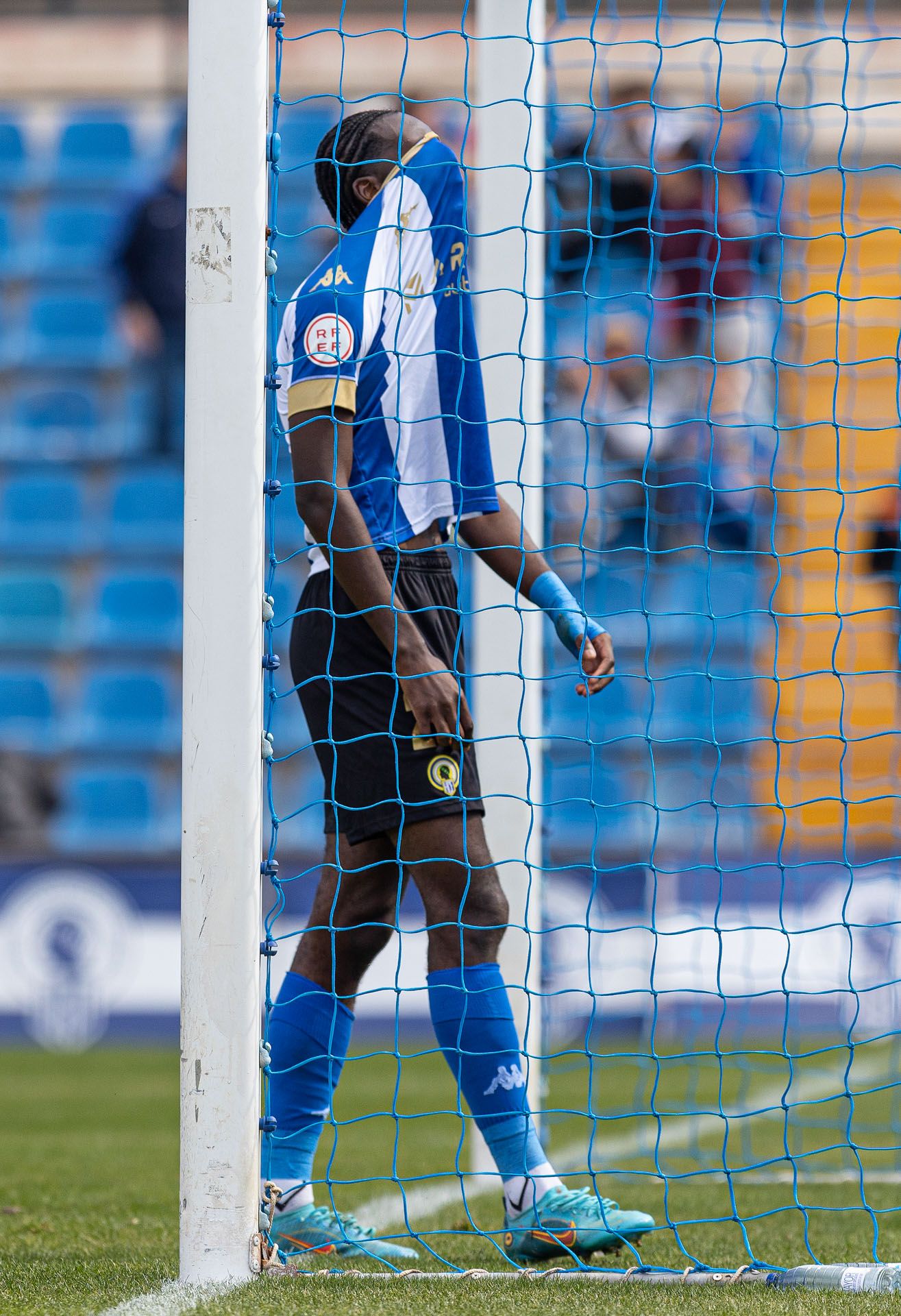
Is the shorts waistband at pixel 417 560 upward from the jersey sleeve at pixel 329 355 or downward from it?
downward

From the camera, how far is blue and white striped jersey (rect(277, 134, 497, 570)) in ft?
9.20

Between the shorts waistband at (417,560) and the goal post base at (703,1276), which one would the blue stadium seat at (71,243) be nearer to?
the shorts waistband at (417,560)

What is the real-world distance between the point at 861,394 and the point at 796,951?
4008 mm

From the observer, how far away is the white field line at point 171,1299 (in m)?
2.24

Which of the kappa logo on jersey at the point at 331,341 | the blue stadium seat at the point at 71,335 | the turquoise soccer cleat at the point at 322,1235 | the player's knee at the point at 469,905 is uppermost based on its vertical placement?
the blue stadium seat at the point at 71,335

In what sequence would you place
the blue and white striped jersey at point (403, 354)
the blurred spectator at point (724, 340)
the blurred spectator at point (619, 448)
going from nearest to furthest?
the blue and white striped jersey at point (403, 354), the blurred spectator at point (619, 448), the blurred spectator at point (724, 340)

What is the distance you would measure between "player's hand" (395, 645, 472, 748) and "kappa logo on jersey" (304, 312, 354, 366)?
0.51 m

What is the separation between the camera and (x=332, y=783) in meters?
2.86

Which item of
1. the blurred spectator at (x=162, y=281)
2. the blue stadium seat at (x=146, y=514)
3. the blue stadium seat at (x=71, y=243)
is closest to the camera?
the blurred spectator at (x=162, y=281)

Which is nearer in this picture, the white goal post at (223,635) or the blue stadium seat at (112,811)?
the white goal post at (223,635)

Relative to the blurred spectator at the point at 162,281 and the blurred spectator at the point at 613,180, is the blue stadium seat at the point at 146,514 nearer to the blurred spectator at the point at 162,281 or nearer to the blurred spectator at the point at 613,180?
the blurred spectator at the point at 162,281

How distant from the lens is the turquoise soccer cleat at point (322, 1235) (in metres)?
2.86

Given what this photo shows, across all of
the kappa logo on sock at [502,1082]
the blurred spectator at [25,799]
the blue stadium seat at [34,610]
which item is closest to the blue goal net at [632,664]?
the kappa logo on sock at [502,1082]

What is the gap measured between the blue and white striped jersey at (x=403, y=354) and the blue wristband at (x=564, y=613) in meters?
0.17
